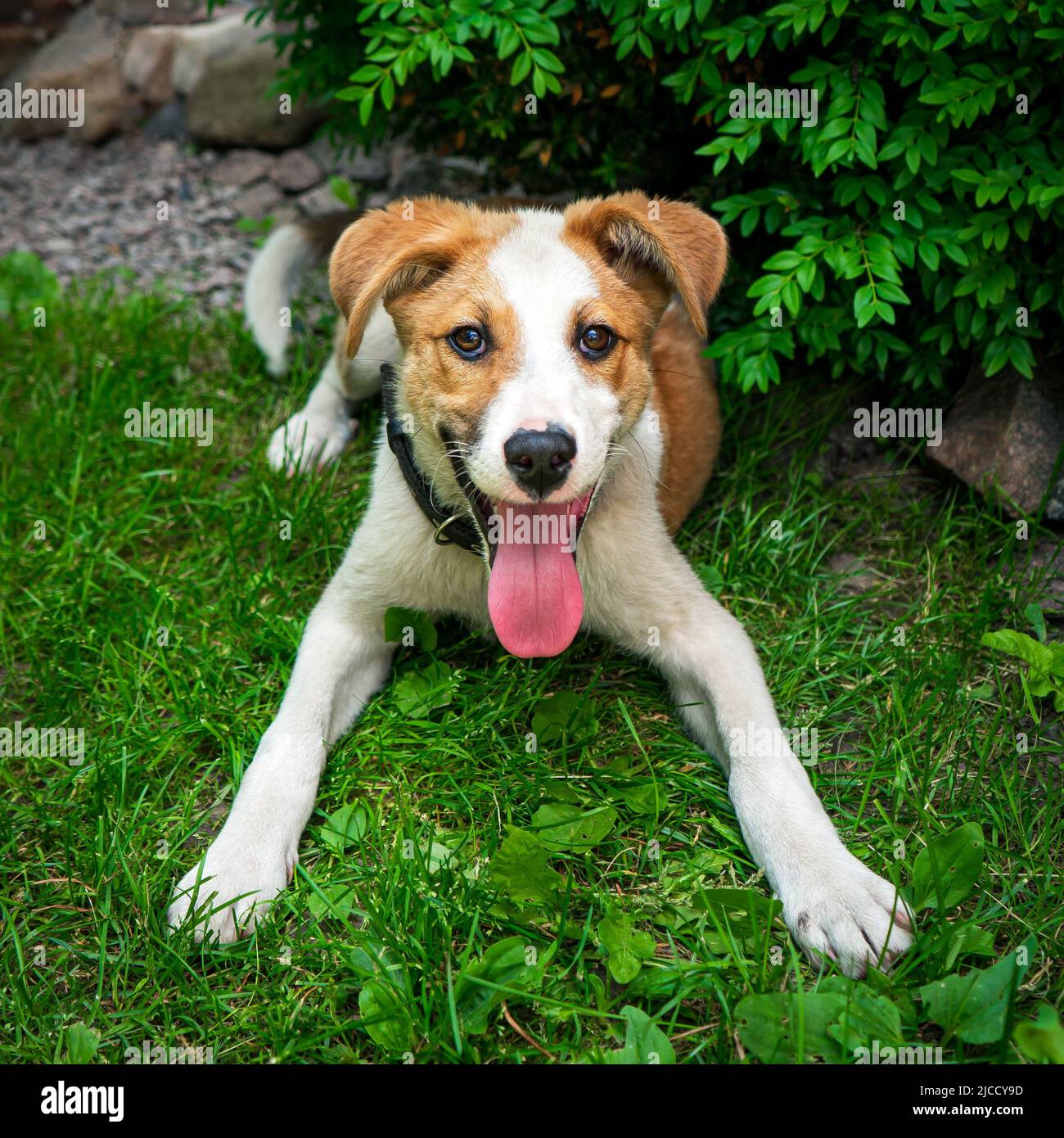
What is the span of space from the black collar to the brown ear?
745 mm

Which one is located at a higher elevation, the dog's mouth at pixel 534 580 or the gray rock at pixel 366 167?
the gray rock at pixel 366 167

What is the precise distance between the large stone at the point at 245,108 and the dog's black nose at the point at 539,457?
4.35 meters

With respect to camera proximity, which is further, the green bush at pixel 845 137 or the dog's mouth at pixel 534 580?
the green bush at pixel 845 137

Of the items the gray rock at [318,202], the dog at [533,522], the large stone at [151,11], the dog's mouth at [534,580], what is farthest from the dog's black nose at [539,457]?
the large stone at [151,11]

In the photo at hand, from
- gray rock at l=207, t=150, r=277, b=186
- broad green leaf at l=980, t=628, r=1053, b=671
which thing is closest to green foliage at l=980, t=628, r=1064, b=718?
broad green leaf at l=980, t=628, r=1053, b=671

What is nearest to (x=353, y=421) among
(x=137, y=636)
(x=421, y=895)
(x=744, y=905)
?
(x=137, y=636)

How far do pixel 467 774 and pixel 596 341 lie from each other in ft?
4.17

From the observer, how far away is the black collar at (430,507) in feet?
9.75

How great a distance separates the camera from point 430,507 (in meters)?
3.01

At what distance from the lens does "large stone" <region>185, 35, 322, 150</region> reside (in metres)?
5.91

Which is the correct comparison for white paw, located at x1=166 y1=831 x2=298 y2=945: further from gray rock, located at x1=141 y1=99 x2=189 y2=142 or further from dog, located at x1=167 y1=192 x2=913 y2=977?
gray rock, located at x1=141 y1=99 x2=189 y2=142

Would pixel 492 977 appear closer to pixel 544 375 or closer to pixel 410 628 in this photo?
pixel 410 628

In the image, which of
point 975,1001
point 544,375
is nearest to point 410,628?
point 544,375

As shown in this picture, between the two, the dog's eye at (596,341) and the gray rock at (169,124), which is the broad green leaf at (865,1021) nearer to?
the dog's eye at (596,341)
